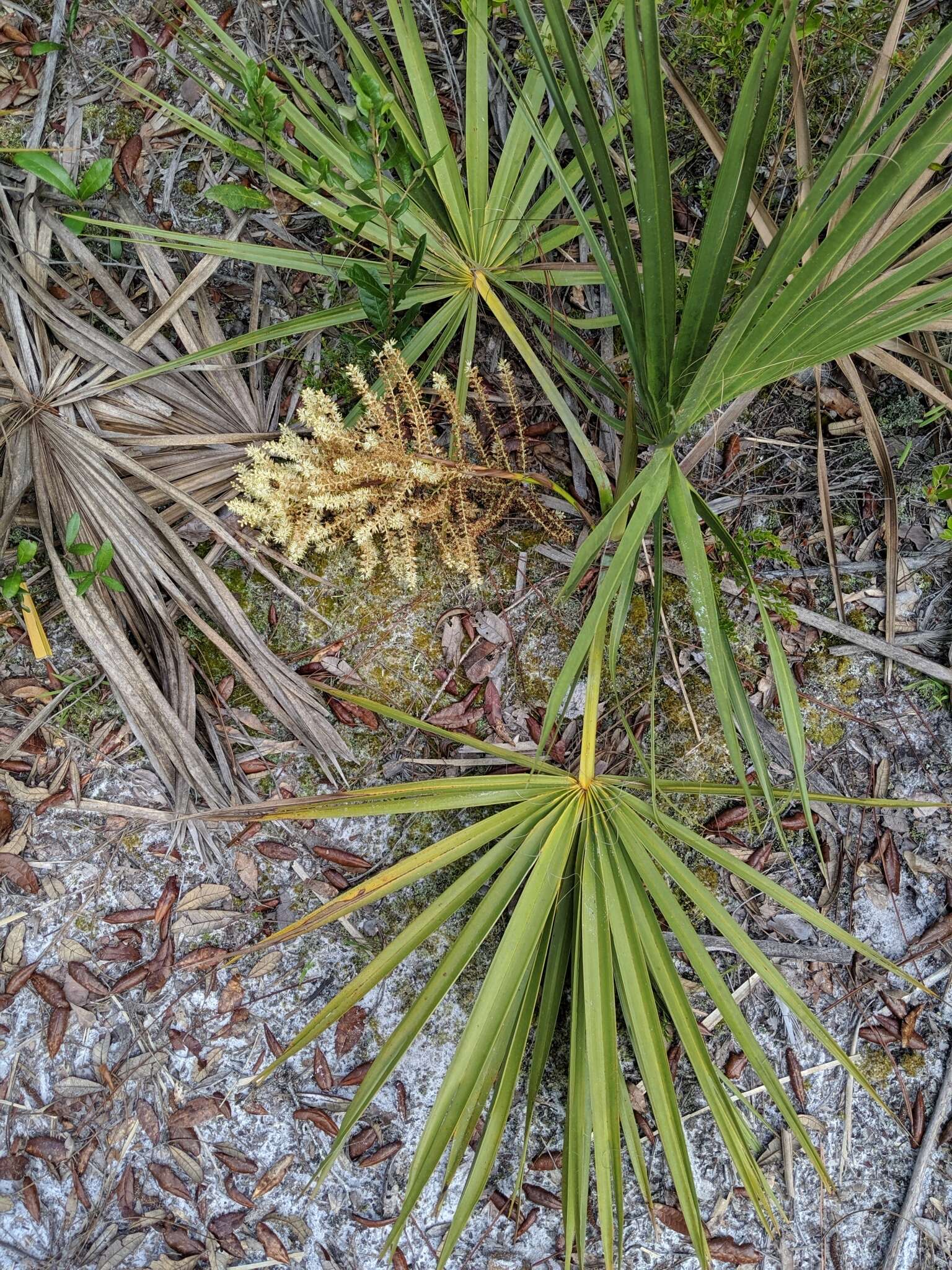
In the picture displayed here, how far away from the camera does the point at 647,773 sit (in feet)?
6.73

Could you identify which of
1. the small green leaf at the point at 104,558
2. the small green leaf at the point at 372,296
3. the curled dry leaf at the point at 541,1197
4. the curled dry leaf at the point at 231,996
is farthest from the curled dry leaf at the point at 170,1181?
the small green leaf at the point at 372,296

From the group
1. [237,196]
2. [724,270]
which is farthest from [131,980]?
[724,270]

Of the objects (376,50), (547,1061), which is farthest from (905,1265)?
(376,50)

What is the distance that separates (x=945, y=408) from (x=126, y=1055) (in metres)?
2.92

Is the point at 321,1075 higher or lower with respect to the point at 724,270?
lower

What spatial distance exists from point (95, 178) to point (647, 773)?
217 cm

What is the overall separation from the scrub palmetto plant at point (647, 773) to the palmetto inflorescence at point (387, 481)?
37 centimetres

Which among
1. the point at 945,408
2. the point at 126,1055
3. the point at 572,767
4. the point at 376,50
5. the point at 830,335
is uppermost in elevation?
the point at 376,50

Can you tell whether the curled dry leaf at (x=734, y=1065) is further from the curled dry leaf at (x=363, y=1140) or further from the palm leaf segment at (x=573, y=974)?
the curled dry leaf at (x=363, y=1140)

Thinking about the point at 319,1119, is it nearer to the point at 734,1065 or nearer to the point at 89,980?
the point at 89,980

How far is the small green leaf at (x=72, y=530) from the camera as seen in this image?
79.9 inches

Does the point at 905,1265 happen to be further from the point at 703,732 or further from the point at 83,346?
the point at 83,346

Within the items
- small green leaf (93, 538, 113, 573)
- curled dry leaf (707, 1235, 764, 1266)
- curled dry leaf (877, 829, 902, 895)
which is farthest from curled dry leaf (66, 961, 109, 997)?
curled dry leaf (877, 829, 902, 895)

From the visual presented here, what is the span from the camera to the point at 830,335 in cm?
140
